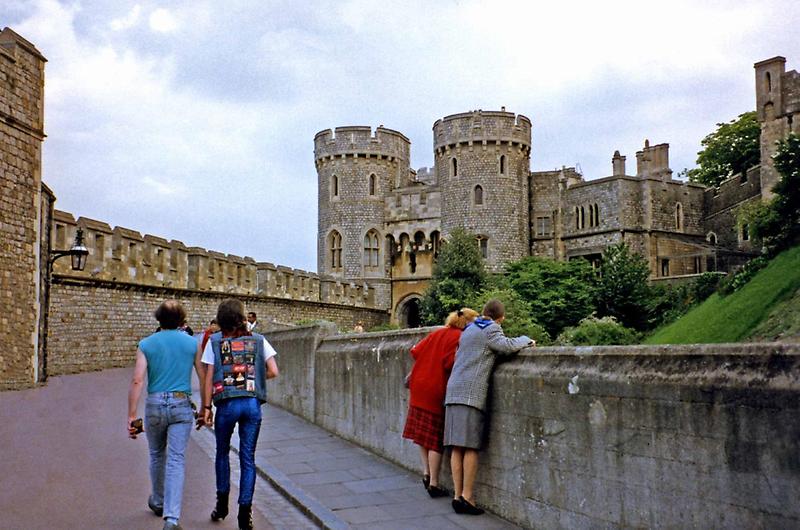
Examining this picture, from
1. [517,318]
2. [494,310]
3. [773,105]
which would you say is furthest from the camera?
[773,105]

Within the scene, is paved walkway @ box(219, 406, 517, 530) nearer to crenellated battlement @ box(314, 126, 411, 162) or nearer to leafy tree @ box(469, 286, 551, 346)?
leafy tree @ box(469, 286, 551, 346)

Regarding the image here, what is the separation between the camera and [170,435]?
6.15 metres

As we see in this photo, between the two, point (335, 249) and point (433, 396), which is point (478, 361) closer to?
point (433, 396)

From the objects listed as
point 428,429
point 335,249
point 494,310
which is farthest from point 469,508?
point 335,249

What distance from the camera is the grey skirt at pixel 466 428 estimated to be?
664 cm

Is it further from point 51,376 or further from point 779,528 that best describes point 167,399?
point 51,376

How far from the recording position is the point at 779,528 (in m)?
4.02

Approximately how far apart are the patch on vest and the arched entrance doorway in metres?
Result: 41.7

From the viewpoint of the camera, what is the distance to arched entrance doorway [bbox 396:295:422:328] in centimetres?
4859

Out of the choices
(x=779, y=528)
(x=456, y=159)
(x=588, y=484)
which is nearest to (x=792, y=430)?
(x=779, y=528)

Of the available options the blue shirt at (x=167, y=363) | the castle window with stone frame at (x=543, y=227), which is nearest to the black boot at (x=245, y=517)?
the blue shirt at (x=167, y=363)

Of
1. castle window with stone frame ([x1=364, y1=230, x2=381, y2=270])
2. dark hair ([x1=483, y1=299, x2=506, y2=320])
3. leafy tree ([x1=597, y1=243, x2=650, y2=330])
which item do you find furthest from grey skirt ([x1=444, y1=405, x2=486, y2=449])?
castle window with stone frame ([x1=364, y1=230, x2=381, y2=270])

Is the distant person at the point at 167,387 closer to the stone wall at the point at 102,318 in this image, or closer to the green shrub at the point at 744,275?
the stone wall at the point at 102,318

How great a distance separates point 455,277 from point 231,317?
34.5 meters
